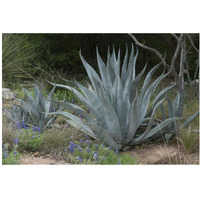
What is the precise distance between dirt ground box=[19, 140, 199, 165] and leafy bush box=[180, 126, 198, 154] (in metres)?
0.05

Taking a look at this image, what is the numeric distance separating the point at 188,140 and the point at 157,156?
360 mm

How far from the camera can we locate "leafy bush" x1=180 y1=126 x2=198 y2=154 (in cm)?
315

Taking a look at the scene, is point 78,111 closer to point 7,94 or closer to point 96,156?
point 96,156

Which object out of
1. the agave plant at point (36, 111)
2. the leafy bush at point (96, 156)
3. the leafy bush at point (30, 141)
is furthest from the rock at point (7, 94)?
the leafy bush at point (96, 156)

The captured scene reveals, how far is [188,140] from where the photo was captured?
10.4ft

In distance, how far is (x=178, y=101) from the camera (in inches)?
135

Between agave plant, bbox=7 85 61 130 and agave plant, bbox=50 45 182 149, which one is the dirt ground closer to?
agave plant, bbox=50 45 182 149

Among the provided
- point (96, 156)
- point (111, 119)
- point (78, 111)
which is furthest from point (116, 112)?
point (96, 156)

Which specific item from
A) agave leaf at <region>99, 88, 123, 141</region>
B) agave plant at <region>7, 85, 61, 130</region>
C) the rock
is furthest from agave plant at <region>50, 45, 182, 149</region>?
the rock

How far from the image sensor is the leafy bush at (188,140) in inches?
124

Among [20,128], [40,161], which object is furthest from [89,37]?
[40,161]

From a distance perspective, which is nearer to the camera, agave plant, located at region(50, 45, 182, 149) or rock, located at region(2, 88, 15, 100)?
agave plant, located at region(50, 45, 182, 149)

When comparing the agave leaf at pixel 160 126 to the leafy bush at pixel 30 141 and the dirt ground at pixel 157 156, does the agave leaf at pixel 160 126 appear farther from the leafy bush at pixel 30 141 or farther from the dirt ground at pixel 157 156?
the leafy bush at pixel 30 141

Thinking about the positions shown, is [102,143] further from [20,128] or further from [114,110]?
[20,128]
